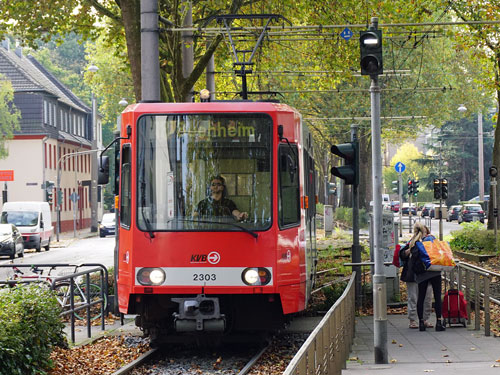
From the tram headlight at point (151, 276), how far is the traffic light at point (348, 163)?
2666 millimetres

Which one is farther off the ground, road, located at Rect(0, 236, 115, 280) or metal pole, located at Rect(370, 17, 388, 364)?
metal pole, located at Rect(370, 17, 388, 364)

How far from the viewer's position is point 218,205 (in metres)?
13.1

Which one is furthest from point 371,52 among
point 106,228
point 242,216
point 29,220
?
point 106,228

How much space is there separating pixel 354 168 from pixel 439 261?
85.6 inches

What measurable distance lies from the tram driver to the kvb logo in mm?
503

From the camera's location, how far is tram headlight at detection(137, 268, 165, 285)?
1307cm

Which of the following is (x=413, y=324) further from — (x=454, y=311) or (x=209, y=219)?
(x=209, y=219)

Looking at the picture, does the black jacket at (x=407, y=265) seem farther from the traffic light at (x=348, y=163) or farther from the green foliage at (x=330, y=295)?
the green foliage at (x=330, y=295)

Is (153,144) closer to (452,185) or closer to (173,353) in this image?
(173,353)

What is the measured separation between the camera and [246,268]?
13000 millimetres

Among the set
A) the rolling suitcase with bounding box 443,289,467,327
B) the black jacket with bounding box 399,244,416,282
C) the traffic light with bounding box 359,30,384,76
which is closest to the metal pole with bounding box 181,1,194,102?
the black jacket with bounding box 399,244,416,282

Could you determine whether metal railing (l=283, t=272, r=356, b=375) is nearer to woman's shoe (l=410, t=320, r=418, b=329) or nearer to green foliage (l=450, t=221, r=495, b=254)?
woman's shoe (l=410, t=320, r=418, b=329)

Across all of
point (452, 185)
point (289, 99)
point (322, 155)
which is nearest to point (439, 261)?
point (289, 99)

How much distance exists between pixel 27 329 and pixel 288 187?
3.93 m
